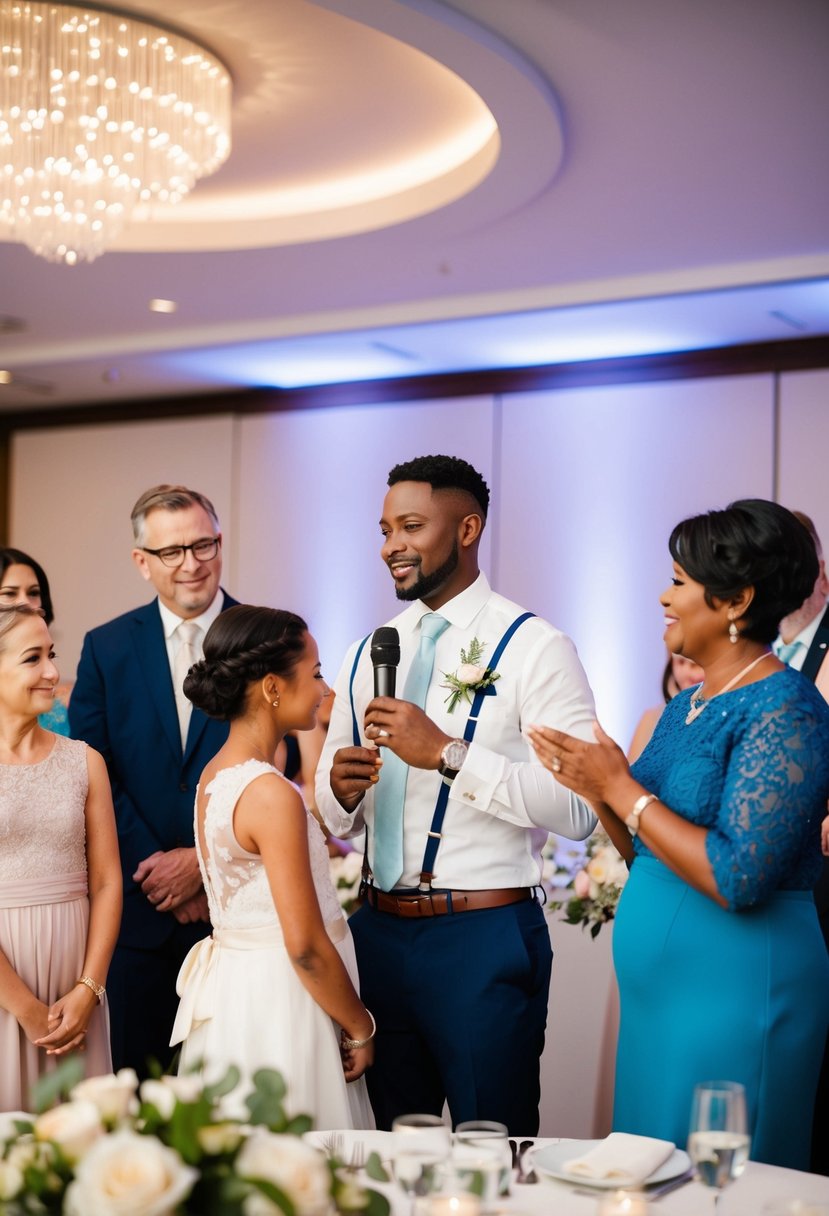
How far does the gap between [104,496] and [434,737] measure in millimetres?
7051

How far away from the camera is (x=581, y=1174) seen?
186 cm

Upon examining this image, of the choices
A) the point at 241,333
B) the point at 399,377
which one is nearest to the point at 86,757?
the point at 241,333

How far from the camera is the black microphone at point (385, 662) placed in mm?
2906

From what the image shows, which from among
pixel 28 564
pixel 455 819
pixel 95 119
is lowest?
pixel 455 819

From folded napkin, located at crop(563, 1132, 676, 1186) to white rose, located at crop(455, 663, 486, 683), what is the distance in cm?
114

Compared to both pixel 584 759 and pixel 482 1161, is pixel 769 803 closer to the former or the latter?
pixel 584 759

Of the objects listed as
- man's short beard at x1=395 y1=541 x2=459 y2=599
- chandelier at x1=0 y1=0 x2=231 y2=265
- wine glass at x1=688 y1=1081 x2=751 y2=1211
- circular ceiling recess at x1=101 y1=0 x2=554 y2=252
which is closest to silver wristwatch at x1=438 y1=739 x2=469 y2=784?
man's short beard at x1=395 y1=541 x2=459 y2=599

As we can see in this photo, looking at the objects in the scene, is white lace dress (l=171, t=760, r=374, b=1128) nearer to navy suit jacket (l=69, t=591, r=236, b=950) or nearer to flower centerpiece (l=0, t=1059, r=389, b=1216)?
navy suit jacket (l=69, t=591, r=236, b=950)

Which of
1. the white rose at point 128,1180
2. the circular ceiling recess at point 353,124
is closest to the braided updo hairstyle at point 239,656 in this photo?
the white rose at point 128,1180

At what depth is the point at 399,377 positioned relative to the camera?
8.38 m

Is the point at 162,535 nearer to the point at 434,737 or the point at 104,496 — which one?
the point at 434,737

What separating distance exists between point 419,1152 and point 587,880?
2.50 m

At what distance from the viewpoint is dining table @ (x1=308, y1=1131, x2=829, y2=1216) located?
5.89 ft

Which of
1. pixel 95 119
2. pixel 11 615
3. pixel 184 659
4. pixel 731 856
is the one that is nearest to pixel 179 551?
pixel 184 659
